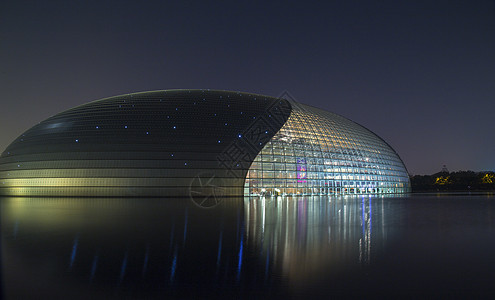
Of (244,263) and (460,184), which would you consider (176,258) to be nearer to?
(244,263)

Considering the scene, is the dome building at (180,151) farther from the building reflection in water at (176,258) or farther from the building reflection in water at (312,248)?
the building reflection in water at (176,258)

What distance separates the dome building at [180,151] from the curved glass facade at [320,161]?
0.54 feet

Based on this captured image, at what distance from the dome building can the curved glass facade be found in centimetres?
17

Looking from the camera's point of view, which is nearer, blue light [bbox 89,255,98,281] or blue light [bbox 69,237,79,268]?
blue light [bbox 89,255,98,281]

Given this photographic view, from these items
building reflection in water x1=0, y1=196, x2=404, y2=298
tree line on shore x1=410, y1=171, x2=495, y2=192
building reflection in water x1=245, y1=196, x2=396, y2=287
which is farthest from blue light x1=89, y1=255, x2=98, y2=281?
tree line on shore x1=410, y1=171, x2=495, y2=192

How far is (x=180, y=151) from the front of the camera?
44.2 m

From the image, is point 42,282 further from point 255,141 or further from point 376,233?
point 255,141

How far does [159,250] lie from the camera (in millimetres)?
9484

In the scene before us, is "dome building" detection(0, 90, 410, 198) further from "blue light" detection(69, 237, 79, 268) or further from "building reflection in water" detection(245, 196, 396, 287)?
"blue light" detection(69, 237, 79, 268)

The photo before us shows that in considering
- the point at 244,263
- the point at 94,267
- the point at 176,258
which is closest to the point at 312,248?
the point at 244,263

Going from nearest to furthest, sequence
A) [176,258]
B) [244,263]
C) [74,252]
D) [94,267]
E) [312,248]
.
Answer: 1. [94,267]
2. [244,263]
3. [176,258]
4. [74,252]
5. [312,248]

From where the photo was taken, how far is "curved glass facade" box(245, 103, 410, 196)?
49.2 meters

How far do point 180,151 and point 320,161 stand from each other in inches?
870

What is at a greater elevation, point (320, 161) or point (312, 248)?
point (320, 161)
